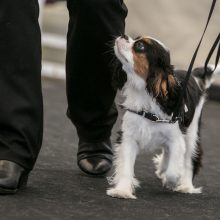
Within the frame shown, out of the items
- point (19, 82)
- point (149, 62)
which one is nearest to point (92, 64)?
point (149, 62)

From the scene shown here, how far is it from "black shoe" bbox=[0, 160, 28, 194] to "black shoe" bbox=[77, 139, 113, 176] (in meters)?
0.69

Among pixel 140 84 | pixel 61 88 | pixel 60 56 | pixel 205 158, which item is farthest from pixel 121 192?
pixel 60 56

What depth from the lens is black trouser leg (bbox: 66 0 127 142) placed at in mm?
3873

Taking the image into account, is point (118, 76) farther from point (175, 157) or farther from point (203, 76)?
point (203, 76)

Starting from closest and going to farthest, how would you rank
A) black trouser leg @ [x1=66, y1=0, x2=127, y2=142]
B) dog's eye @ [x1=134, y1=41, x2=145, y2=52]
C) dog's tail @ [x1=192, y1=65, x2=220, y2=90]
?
dog's eye @ [x1=134, y1=41, x2=145, y2=52] < black trouser leg @ [x1=66, y1=0, x2=127, y2=142] < dog's tail @ [x1=192, y1=65, x2=220, y2=90]

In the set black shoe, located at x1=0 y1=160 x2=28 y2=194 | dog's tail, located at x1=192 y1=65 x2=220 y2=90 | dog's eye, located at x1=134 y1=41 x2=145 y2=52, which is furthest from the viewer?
dog's tail, located at x1=192 y1=65 x2=220 y2=90

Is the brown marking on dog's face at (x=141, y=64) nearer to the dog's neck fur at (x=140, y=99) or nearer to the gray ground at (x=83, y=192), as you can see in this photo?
the dog's neck fur at (x=140, y=99)

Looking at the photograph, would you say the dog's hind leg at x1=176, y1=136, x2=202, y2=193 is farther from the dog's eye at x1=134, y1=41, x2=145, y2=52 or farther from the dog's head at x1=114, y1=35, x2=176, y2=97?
the dog's eye at x1=134, y1=41, x2=145, y2=52

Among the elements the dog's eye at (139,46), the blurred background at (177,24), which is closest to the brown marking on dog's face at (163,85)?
the dog's eye at (139,46)

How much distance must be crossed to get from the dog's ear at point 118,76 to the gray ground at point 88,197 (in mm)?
528

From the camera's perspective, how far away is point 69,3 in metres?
3.88

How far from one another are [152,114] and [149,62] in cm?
28

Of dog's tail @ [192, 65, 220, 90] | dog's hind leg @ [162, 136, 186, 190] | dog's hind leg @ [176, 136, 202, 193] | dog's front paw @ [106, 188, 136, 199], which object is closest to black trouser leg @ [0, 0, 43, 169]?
dog's front paw @ [106, 188, 136, 199]

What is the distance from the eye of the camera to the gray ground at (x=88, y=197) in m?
3.20
